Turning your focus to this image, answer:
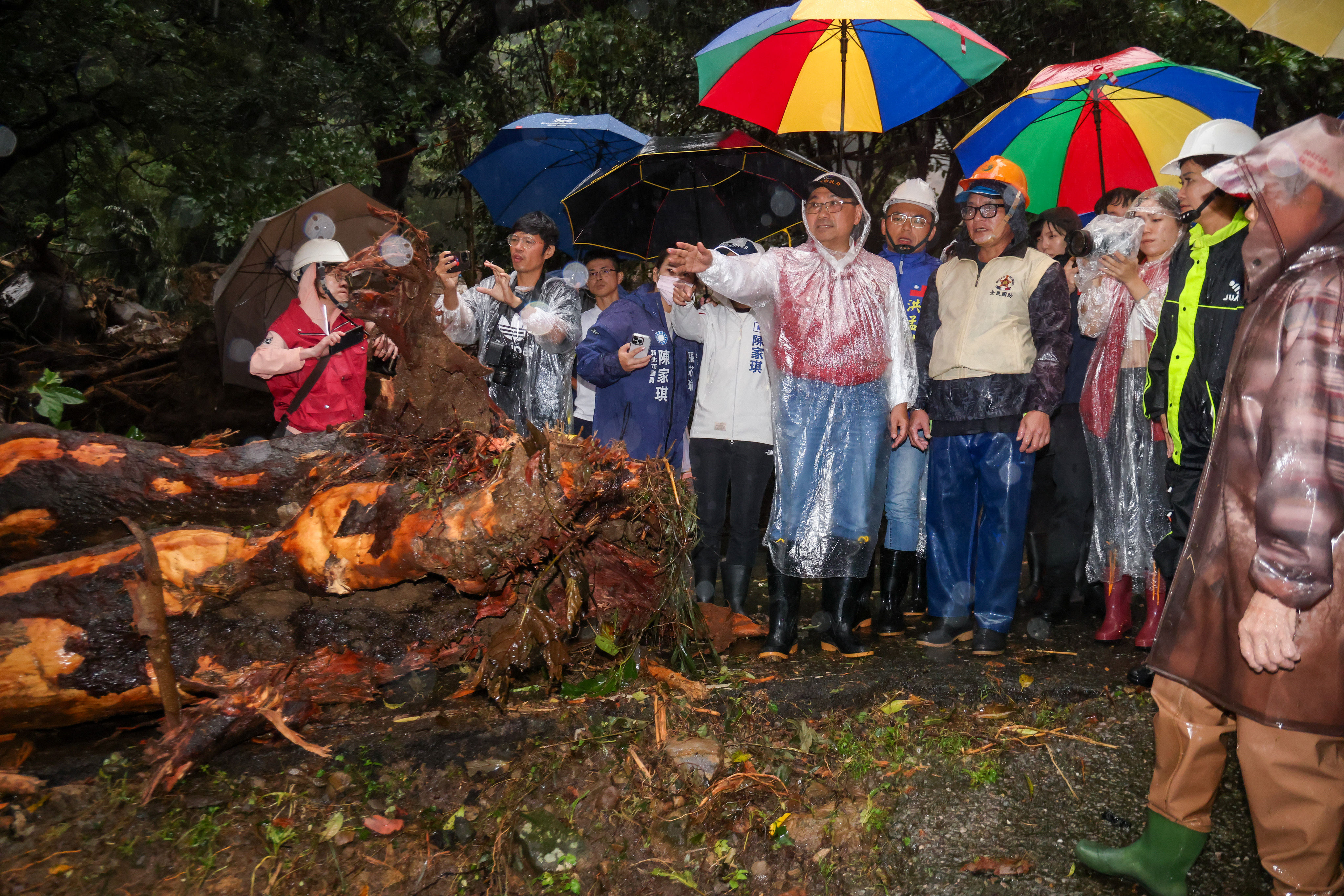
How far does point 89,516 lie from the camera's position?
133 inches

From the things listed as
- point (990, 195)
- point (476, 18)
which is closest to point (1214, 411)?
point (990, 195)

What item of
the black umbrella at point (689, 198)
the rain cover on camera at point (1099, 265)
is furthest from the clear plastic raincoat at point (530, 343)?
the rain cover on camera at point (1099, 265)

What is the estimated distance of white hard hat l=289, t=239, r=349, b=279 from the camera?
425 cm

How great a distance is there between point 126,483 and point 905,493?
335 cm

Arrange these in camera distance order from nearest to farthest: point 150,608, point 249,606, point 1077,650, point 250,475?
point 150,608 → point 249,606 → point 250,475 → point 1077,650

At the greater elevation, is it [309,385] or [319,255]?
[319,255]

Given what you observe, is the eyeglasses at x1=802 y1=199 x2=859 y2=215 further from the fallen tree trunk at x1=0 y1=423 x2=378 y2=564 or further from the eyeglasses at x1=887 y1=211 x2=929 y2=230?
the fallen tree trunk at x1=0 y1=423 x2=378 y2=564

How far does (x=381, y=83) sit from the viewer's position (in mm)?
7129

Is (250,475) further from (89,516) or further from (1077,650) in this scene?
(1077,650)

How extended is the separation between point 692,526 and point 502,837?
53.2 inches

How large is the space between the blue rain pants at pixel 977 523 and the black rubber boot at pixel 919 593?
507 millimetres

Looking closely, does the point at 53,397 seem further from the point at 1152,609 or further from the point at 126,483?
the point at 1152,609

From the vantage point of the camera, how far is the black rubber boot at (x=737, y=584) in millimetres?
4047

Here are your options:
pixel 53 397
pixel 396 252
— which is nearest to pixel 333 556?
pixel 396 252
